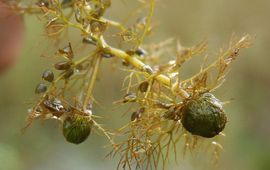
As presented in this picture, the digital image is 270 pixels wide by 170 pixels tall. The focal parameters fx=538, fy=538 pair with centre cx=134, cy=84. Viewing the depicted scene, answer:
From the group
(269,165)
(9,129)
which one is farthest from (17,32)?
(269,165)

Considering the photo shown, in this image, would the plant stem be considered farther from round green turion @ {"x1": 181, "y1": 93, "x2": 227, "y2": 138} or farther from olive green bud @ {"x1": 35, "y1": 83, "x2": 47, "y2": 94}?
round green turion @ {"x1": 181, "y1": 93, "x2": 227, "y2": 138}

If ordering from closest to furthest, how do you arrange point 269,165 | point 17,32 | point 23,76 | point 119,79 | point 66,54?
point 66,54, point 17,32, point 269,165, point 23,76, point 119,79

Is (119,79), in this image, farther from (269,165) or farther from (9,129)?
(269,165)

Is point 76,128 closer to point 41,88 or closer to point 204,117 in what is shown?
point 41,88

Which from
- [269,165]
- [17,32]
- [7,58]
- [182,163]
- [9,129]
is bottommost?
[9,129]

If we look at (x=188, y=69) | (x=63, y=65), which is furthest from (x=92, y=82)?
(x=188, y=69)

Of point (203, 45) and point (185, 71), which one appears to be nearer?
point (203, 45)
